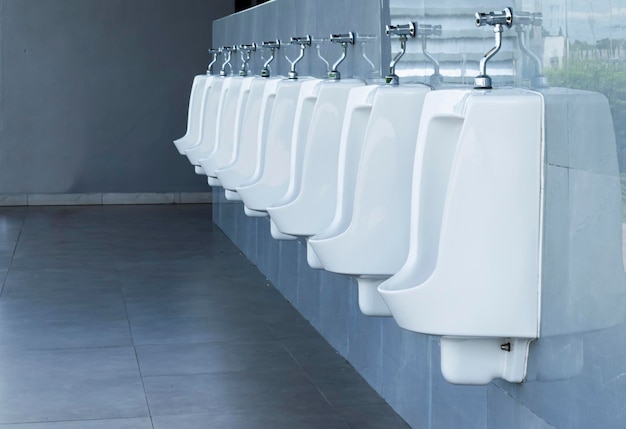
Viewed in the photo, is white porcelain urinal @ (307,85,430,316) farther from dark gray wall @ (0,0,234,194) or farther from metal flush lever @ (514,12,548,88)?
dark gray wall @ (0,0,234,194)

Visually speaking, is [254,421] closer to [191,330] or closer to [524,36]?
[191,330]

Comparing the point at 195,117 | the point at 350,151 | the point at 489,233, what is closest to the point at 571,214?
the point at 489,233

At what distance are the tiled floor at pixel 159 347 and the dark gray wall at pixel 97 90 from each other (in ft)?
5.81

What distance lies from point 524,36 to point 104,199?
20.8 feet

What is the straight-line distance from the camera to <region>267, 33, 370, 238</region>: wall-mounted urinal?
2639 mm

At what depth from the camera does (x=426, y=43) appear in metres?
2.44

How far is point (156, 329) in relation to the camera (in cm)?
402

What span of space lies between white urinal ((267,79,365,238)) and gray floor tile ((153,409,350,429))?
1.84ft

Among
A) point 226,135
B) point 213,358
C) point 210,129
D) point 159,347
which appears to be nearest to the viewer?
point 213,358

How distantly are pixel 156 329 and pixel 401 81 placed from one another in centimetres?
180

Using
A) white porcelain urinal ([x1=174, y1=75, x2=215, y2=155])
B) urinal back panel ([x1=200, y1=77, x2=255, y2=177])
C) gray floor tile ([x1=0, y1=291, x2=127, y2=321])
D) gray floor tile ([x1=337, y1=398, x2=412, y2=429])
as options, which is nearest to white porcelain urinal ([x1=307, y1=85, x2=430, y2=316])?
gray floor tile ([x1=337, y1=398, x2=412, y2=429])

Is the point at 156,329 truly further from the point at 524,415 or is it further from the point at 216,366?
the point at 524,415

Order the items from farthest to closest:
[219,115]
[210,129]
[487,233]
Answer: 1. [210,129]
2. [219,115]
3. [487,233]

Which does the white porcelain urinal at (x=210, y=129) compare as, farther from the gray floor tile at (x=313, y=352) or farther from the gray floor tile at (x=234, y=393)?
the gray floor tile at (x=234, y=393)
